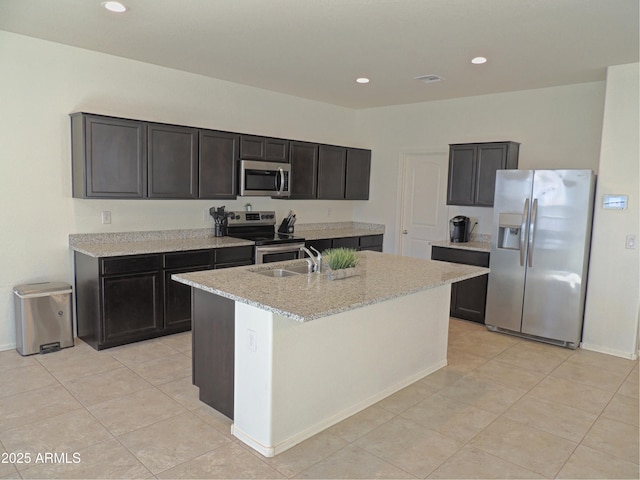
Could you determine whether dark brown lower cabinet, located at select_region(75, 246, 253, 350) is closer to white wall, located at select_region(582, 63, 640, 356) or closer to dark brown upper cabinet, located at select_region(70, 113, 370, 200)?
dark brown upper cabinet, located at select_region(70, 113, 370, 200)

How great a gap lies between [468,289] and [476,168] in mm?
1425

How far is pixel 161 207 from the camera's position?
4887 millimetres

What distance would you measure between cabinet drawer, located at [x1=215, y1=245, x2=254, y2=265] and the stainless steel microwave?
26.9 inches

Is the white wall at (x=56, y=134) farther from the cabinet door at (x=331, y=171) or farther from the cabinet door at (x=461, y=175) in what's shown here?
the cabinet door at (x=461, y=175)

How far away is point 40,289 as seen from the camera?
3961 mm

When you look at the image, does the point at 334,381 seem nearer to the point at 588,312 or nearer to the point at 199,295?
the point at 199,295

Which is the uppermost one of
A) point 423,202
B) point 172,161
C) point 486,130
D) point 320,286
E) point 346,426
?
point 486,130

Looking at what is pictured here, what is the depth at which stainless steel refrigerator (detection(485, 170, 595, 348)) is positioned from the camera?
4355 mm

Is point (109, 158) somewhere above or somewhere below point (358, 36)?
below

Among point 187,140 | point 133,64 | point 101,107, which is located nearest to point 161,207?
point 187,140

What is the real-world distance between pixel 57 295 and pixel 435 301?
3.26 meters

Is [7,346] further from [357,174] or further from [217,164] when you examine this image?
[357,174]

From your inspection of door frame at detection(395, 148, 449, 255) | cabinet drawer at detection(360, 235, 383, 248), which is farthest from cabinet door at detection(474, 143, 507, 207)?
cabinet drawer at detection(360, 235, 383, 248)

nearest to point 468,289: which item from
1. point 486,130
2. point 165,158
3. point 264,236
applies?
point 486,130
